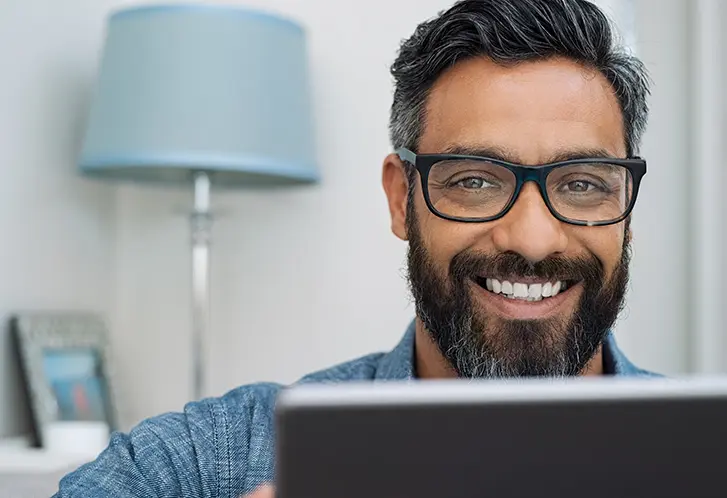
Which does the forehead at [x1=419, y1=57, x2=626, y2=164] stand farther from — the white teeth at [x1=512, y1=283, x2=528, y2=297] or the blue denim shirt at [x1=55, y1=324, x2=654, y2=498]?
the blue denim shirt at [x1=55, y1=324, x2=654, y2=498]

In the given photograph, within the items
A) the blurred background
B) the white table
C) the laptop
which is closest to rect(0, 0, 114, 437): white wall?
the blurred background

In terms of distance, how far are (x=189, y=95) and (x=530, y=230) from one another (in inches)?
46.8

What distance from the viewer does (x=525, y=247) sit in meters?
1.19

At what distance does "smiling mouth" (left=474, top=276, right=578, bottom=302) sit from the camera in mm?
1214

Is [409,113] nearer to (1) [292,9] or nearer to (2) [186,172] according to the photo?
(2) [186,172]

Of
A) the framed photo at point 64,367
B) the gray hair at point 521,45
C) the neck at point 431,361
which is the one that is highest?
the gray hair at point 521,45

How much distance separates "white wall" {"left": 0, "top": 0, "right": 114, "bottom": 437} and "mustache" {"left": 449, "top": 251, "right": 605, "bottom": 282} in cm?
128

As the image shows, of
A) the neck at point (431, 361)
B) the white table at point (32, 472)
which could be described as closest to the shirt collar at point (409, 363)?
the neck at point (431, 361)

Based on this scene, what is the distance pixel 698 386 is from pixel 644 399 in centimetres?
2

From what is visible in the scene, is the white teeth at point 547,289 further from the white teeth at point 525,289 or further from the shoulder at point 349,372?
the shoulder at point 349,372

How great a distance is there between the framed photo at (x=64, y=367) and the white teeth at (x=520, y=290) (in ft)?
4.15

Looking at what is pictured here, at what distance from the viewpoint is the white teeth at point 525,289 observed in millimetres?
1217

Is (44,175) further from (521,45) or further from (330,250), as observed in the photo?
(521,45)

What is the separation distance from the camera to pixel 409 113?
4.57 feet
